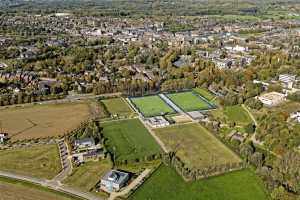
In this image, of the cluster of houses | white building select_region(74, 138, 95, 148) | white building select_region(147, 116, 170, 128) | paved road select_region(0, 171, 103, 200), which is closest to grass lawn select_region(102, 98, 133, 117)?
white building select_region(147, 116, 170, 128)

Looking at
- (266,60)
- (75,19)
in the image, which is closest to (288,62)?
(266,60)

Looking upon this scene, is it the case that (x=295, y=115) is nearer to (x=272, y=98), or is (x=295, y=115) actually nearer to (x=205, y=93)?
(x=272, y=98)

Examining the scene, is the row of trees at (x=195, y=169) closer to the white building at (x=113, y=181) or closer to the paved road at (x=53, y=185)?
the white building at (x=113, y=181)

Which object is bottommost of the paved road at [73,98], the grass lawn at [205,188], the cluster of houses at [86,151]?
the grass lawn at [205,188]

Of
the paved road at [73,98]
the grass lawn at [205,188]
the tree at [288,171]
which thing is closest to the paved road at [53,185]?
the grass lawn at [205,188]

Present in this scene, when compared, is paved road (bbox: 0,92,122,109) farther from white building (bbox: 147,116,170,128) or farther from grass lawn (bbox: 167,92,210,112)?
white building (bbox: 147,116,170,128)

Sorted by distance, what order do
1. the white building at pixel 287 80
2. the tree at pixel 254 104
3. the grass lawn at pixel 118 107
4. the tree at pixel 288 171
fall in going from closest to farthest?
the tree at pixel 288 171 → the grass lawn at pixel 118 107 → the tree at pixel 254 104 → the white building at pixel 287 80

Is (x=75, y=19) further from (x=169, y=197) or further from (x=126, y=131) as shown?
(x=169, y=197)
